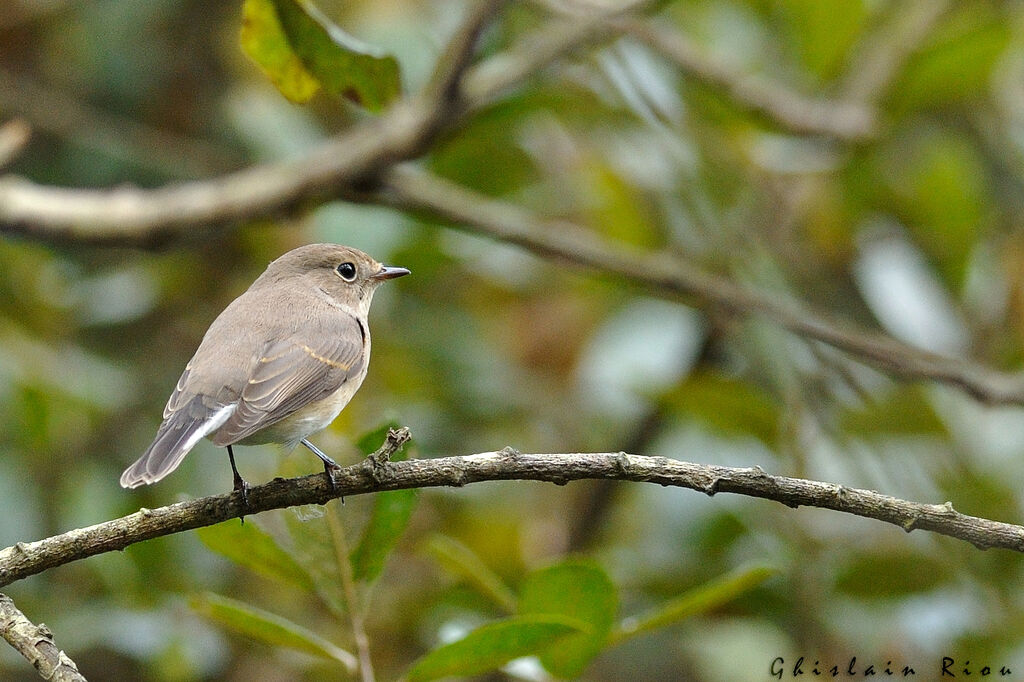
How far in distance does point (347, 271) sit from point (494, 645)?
5.75 ft

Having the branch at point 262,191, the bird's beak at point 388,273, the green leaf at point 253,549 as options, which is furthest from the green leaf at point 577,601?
the branch at point 262,191

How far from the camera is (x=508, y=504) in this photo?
14.0ft

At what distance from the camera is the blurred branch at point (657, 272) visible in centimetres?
334

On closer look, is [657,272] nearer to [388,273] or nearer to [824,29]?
[388,273]

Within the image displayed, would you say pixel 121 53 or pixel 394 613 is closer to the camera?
pixel 394 613

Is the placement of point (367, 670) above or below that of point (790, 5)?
below

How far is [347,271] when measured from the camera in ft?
11.9

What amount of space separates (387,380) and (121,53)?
1816 millimetres

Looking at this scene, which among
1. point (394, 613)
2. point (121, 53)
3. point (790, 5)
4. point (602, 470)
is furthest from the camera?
point (121, 53)

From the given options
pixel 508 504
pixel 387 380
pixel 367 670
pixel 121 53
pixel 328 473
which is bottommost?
pixel 367 670

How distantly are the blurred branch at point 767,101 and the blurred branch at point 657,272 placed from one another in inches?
24.7

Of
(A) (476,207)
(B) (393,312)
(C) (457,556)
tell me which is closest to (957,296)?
(A) (476,207)

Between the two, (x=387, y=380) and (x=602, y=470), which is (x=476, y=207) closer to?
(x=387, y=380)

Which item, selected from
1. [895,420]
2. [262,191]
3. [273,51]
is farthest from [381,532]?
[895,420]
